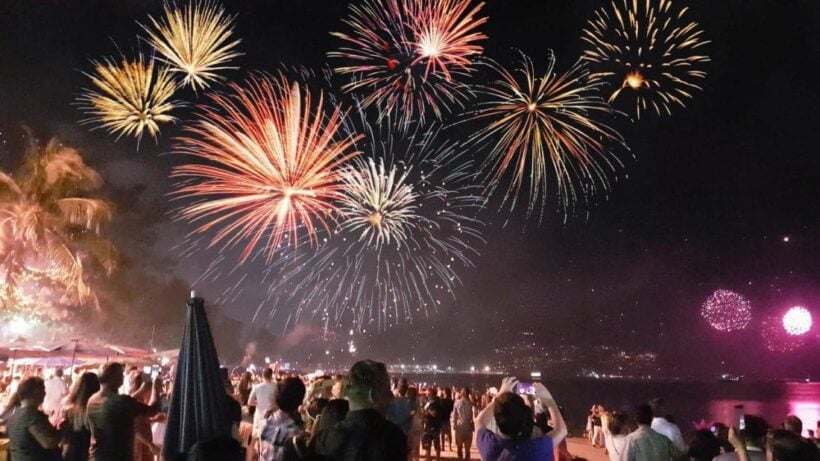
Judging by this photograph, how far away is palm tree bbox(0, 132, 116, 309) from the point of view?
25.1 m

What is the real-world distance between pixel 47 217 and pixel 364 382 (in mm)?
27227

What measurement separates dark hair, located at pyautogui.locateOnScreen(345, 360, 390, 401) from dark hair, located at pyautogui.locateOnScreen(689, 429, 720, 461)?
4.35 m

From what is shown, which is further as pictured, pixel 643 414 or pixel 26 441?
pixel 643 414

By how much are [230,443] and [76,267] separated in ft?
89.9

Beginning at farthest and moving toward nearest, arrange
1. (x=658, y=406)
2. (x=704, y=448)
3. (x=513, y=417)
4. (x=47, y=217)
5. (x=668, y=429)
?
1. (x=47, y=217)
2. (x=658, y=406)
3. (x=668, y=429)
4. (x=704, y=448)
5. (x=513, y=417)

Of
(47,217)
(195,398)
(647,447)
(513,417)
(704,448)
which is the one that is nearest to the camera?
(513,417)

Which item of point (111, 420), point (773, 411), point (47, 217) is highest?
point (47, 217)

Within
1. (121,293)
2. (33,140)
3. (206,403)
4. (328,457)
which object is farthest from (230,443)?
(121,293)

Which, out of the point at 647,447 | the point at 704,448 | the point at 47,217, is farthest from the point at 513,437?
the point at 47,217

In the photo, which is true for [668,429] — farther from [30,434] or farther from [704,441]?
[30,434]

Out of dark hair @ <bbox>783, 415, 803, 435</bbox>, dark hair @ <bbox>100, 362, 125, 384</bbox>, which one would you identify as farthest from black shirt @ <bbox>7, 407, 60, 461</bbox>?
dark hair @ <bbox>783, 415, 803, 435</bbox>

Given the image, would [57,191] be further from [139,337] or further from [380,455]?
[139,337]

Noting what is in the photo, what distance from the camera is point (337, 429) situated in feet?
11.1

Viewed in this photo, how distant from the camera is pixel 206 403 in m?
4.79
